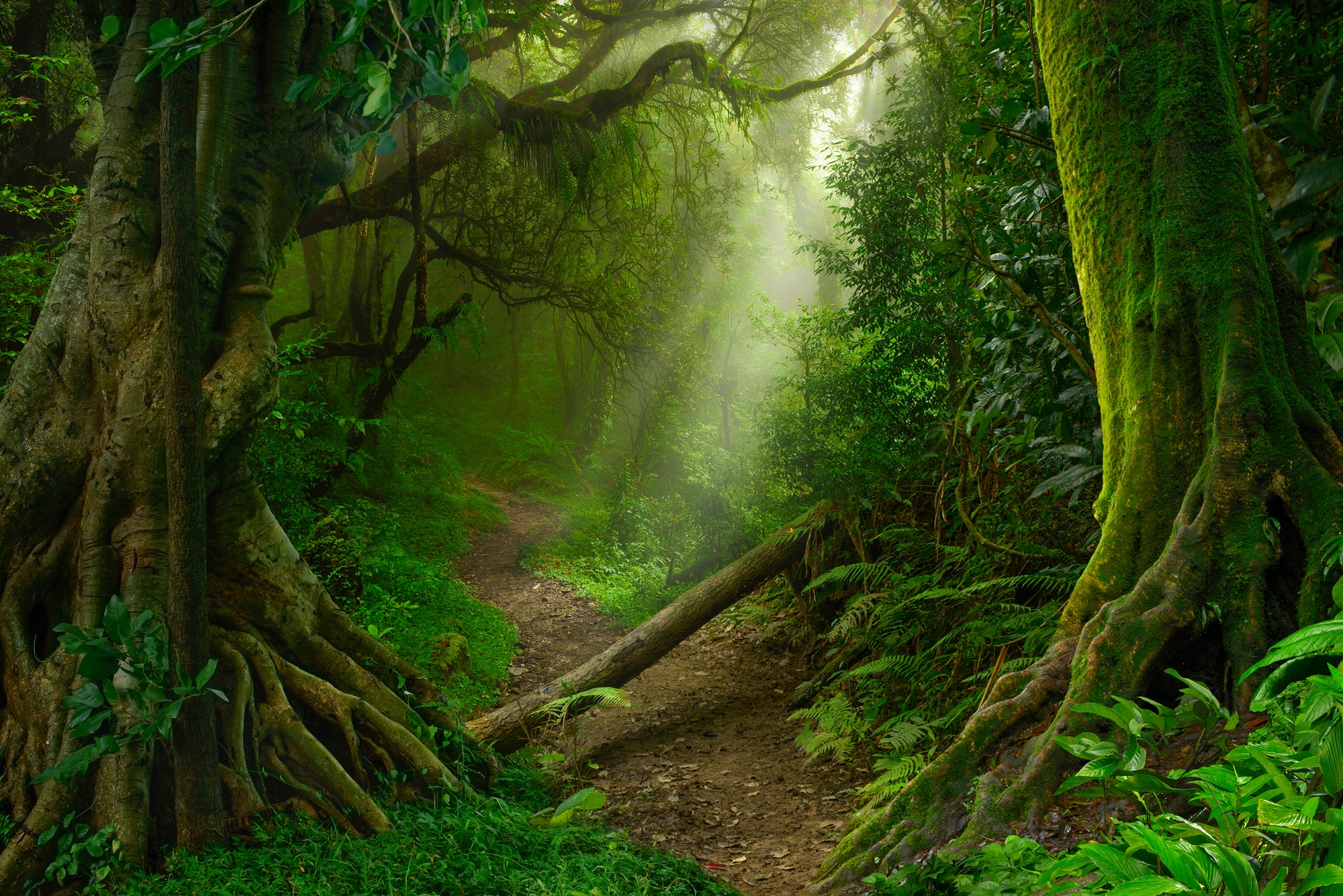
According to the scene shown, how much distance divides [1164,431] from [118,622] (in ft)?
13.7

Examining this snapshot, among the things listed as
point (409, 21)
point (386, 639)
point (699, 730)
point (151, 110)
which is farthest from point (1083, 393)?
point (386, 639)

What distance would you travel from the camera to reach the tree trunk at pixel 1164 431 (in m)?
2.46

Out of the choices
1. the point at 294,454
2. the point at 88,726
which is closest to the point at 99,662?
the point at 88,726

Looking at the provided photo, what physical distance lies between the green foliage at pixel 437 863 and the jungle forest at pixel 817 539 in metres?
0.02

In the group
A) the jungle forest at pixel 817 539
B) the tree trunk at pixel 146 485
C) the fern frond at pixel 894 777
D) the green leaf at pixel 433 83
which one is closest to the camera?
the green leaf at pixel 433 83

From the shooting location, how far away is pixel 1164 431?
2.82 meters

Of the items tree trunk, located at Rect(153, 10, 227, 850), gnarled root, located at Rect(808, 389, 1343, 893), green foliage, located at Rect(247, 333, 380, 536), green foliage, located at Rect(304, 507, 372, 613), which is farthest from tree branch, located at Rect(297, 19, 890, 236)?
gnarled root, located at Rect(808, 389, 1343, 893)

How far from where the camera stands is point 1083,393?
12.4ft

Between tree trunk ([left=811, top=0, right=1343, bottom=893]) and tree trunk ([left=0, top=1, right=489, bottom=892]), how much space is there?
2.86 metres

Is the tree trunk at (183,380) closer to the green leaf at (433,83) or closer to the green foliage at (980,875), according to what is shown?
→ the green leaf at (433,83)

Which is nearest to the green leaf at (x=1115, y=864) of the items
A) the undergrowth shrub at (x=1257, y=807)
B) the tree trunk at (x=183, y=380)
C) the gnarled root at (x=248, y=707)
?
the undergrowth shrub at (x=1257, y=807)

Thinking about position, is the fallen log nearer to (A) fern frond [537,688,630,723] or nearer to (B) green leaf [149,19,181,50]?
(A) fern frond [537,688,630,723]

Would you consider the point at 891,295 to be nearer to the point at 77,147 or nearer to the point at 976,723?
the point at 976,723

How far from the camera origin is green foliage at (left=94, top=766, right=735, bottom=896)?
2928mm
